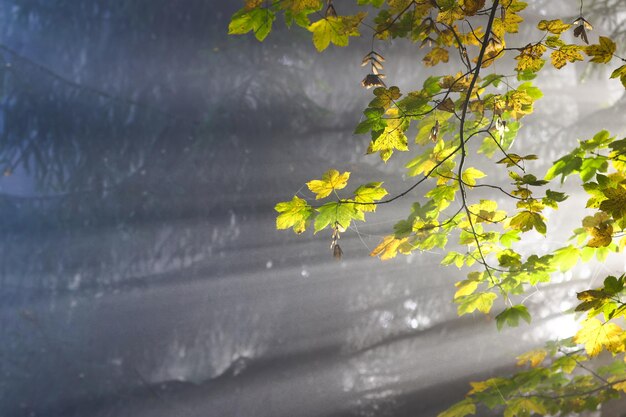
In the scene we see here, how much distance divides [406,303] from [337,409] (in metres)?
0.40

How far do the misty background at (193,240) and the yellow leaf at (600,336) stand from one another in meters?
0.92

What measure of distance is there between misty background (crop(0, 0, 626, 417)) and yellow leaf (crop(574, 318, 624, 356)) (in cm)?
92

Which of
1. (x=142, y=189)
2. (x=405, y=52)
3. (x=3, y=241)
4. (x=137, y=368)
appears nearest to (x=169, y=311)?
(x=137, y=368)

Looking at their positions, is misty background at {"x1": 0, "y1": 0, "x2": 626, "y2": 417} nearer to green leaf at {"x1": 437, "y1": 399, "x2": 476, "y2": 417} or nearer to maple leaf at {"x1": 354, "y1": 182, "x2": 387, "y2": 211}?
green leaf at {"x1": 437, "y1": 399, "x2": 476, "y2": 417}

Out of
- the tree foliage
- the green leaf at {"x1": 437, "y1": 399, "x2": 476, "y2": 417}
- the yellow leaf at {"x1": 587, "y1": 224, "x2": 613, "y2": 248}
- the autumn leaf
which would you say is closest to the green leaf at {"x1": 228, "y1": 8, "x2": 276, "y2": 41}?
the tree foliage

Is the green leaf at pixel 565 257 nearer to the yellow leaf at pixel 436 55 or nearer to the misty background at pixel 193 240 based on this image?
the yellow leaf at pixel 436 55

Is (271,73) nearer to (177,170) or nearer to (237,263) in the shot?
(177,170)

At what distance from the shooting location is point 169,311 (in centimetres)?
151

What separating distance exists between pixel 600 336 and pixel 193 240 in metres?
1.10

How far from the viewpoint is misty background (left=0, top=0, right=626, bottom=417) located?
1470 millimetres

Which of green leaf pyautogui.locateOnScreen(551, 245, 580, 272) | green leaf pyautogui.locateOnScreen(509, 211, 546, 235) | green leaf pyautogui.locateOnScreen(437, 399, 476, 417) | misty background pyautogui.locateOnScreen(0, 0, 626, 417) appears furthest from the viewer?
misty background pyautogui.locateOnScreen(0, 0, 626, 417)

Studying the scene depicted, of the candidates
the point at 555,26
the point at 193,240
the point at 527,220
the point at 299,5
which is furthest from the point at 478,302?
the point at 193,240

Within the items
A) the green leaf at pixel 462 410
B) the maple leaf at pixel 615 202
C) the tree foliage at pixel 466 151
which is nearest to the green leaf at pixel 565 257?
the tree foliage at pixel 466 151

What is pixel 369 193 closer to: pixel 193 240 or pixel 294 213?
pixel 294 213
